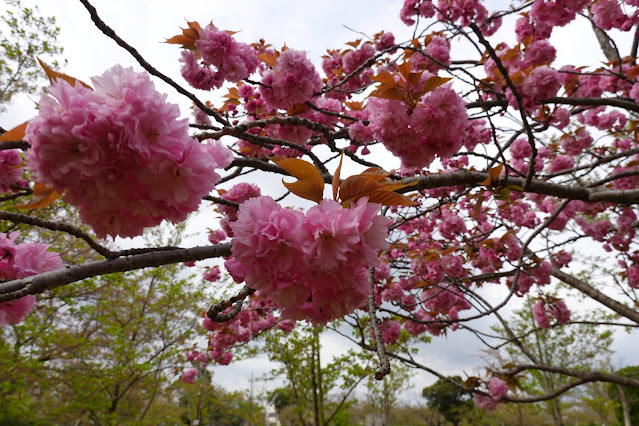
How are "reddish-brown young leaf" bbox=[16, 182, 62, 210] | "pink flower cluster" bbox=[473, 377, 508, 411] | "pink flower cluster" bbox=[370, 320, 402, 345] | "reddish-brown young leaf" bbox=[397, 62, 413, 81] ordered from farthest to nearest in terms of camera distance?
"pink flower cluster" bbox=[370, 320, 402, 345] < "pink flower cluster" bbox=[473, 377, 508, 411] < "reddish-brown young leaf" bbox=[397, 62, 413, 81] < "reddish-brown young leaf" bbox=[16, 182, 62, 210]

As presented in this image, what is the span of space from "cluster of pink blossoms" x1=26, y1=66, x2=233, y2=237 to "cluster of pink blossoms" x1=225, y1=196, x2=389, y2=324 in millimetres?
159

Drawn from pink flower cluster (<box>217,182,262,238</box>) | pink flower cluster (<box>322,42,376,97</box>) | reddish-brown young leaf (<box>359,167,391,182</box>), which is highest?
pink flower cluster (<box>322,42,376,97</box>)

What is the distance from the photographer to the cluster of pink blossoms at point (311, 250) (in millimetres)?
677

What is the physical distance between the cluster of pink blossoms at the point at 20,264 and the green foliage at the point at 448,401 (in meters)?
27.9

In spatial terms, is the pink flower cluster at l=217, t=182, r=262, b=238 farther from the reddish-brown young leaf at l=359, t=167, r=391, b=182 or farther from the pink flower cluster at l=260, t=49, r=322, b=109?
the reddish-brown young leaf at l=359, t=167, r=391, b=182

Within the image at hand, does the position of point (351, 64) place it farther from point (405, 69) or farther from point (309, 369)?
point (309, 369)

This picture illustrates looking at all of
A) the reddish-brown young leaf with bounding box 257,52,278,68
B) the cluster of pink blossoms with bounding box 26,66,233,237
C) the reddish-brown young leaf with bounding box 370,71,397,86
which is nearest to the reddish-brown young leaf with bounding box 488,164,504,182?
the reddish-brown young leaf with bounding box 370,71,397,86

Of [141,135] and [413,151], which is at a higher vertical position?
[413,151]

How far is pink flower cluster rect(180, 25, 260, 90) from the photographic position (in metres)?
2.14

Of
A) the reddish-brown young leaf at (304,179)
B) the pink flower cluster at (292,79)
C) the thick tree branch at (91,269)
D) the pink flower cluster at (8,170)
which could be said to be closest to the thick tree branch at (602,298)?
the pink flower cluster at (292,79)

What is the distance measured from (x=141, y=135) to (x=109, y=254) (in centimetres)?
56

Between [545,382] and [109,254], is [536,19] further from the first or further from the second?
[545,382]

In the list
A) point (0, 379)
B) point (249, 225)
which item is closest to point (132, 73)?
point (249, 225)

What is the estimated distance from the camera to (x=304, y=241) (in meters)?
0.69
